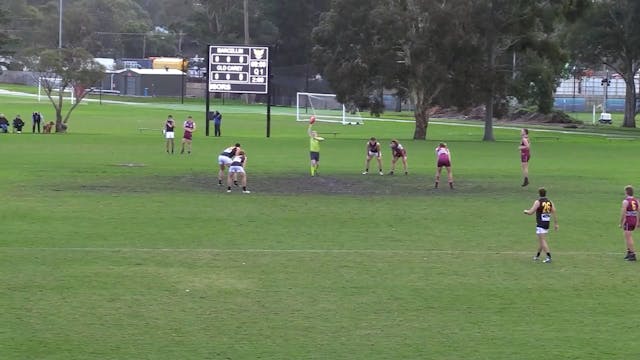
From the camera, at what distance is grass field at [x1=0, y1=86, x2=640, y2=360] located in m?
12.5

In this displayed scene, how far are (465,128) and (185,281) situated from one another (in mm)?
68501

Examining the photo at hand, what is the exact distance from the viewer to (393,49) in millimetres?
63969

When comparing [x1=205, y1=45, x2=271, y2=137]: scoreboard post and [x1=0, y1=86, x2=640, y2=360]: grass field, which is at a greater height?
[x1=205, y1=45, x2=271, y2=137]: scoreboard post

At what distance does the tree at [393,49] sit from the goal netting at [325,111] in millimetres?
18227

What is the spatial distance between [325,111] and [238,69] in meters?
35.8

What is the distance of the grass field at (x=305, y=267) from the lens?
40.9 feet

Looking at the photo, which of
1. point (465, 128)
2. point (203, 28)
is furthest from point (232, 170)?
point (203, 28)

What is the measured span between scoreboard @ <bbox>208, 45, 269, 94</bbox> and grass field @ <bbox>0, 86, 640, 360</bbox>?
71.9 ft

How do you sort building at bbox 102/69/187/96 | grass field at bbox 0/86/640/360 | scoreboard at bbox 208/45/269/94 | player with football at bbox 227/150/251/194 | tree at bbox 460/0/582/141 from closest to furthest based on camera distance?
grass field at bbox 0/86/640/360 → player with football at bbox 227/150/251/194 → scoreboard at bbox 208/45/269/94 → tree at bbox 460/0/582/141 → building at bbox 102/69/187/96

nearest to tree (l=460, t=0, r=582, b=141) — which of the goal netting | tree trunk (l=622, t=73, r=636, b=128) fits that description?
the goal netting

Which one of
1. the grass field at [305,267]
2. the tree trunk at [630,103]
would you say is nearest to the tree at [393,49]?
the grass field at [305,267]

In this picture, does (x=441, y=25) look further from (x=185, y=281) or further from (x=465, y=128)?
(x=185, y=281)

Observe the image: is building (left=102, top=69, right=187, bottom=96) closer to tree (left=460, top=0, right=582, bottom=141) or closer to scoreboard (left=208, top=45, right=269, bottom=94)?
scoreboard (left=208, top=45, right=269, bottom=94)

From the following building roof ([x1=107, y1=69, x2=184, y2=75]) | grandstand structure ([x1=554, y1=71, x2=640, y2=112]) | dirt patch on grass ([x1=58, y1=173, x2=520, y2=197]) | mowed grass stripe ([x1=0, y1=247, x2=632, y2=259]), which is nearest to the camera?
mowed grass stripe ([x1=0, y1=247, x2=632, y2=259])
